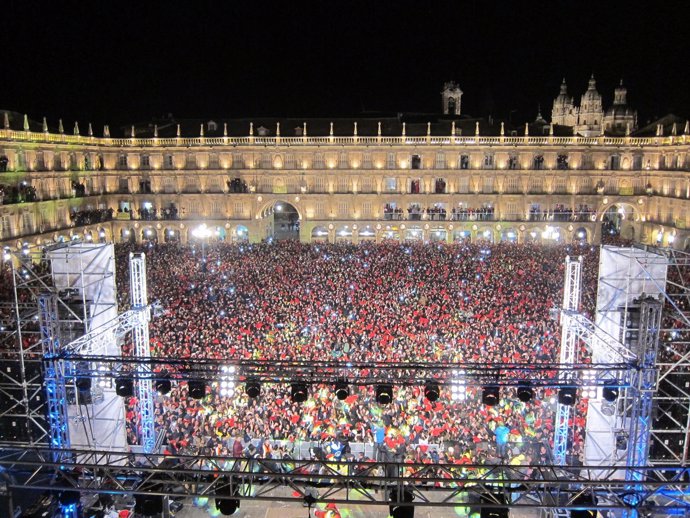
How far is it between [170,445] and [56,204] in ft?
123

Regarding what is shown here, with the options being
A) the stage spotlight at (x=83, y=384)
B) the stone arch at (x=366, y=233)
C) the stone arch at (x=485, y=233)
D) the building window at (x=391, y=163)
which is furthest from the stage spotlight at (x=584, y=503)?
the building window at (x=391, y=163)

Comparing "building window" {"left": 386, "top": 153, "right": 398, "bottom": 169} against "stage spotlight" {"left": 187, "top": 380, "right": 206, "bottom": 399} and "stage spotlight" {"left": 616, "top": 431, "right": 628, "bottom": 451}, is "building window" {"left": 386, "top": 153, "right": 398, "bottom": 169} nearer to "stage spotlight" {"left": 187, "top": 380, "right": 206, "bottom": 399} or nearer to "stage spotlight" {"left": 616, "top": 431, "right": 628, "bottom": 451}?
"stage spotlight" {"left": 616, "top": 431, "right": 628, "bottom": 451}

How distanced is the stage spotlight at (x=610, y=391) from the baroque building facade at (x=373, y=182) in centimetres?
4040

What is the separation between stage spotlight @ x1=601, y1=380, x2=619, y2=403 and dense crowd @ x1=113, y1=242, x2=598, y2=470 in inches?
125

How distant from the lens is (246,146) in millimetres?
54469

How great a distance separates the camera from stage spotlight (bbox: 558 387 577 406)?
13.6m

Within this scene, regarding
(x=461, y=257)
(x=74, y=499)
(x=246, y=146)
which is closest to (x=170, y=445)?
(x=74, y=499)

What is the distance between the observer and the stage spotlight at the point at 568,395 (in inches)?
537

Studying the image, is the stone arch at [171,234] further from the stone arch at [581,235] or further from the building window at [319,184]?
the stone arch at [581,235]

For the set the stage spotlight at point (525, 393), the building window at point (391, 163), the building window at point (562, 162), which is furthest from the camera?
the building window at point (391, 163)

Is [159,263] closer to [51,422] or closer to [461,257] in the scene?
[461,257]

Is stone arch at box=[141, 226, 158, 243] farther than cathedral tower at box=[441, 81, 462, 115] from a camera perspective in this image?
No

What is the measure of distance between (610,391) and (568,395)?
923 mm

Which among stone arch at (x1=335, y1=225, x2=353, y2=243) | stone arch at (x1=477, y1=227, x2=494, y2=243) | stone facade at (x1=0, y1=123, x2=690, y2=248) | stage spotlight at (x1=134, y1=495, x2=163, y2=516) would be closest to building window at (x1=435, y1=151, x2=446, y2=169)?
stone facade at (x1=0, y1=123, x2=690, y2=248)
